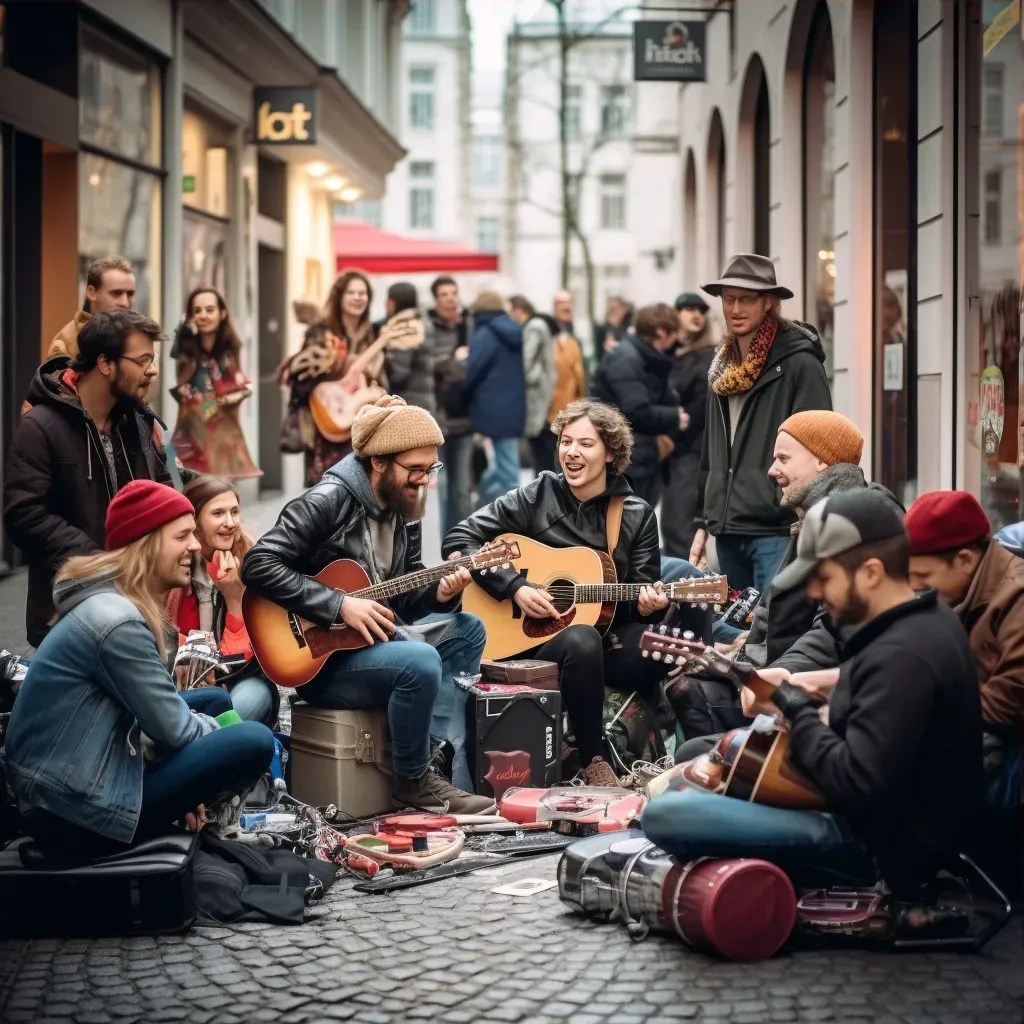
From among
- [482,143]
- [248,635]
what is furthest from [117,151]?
[482,143]

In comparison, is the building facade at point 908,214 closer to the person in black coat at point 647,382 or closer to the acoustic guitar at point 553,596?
the person in black coat at point 647,382

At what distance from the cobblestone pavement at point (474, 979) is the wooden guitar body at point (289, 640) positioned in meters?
1.37

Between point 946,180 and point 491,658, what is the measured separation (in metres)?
3.67

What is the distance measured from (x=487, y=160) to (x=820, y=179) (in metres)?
48.0

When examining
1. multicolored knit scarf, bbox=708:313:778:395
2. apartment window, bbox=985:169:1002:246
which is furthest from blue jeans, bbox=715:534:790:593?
apartment window, bbox=985:169:1002:246

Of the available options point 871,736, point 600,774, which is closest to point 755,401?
point 600,774

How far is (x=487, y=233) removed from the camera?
5888 centimetres

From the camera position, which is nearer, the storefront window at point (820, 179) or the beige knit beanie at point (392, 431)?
the beige knit beanie at point (392, 431)

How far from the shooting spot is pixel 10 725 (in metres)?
5.05

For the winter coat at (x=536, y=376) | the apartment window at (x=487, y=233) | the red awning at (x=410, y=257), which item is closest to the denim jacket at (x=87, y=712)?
the winter coat at (x=536, y=376)

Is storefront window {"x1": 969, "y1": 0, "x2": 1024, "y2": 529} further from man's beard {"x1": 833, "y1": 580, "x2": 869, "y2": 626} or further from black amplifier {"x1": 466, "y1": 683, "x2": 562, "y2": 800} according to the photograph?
man's beard {"x1": 833, "y1": 580, "x2": 869, "y2": 626}

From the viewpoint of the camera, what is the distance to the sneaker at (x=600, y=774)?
6.71 meters

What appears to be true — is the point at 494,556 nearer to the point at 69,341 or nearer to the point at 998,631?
the point at 69,341

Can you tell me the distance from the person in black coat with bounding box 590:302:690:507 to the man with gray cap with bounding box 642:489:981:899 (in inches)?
237
